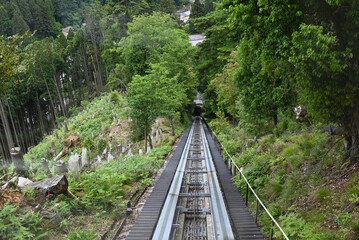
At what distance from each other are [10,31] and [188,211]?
7001 centimetres

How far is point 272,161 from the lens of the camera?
982cm

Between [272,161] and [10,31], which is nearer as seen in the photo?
[272,161]

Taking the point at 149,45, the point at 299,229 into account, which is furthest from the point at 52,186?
the point at 149,45

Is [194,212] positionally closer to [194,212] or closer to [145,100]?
[194,212]

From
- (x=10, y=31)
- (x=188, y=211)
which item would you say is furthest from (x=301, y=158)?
(x=10, y=31)

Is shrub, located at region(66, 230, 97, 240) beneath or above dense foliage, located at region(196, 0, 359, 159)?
beneath

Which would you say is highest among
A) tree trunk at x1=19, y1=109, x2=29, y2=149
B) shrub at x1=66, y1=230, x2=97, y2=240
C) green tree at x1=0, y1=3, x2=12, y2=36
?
green tree at x1=0, y1=3, x2=12, y2=36

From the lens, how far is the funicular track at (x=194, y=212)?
648 cm

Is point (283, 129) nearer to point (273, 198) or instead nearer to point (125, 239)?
point (273, 198)

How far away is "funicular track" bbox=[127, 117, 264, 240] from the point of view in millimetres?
6480

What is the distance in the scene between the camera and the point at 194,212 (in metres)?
7.97

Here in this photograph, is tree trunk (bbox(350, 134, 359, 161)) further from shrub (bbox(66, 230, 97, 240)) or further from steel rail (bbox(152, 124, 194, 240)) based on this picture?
shrub (bbox(66, 230, 97, 240))

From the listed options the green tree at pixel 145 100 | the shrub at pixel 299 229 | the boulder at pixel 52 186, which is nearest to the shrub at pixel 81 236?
the boulder at pixel 52 186

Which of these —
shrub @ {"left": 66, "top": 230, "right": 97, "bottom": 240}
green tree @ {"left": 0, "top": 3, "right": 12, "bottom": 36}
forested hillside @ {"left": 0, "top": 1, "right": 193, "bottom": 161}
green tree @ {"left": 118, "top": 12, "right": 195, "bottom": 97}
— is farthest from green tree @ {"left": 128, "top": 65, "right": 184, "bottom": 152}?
green tree @ {"left": 0, "top": 3, "right": 12, "bottom": 36}
